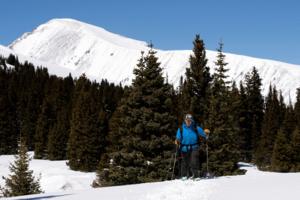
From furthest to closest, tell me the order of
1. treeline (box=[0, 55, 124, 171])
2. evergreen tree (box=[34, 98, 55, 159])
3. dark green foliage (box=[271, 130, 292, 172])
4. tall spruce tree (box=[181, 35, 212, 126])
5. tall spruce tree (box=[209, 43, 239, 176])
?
evergreen tree (box=[34, 98, 55, 159]) → treeline (box=[0, 55, 124, 171]) → dark green foliage (box=[271, 130, 292, 172]) → tall spruce tree (box=[181, 35, 212, 126]) → tall spruce tree (box=[209, 43, 239, 176])

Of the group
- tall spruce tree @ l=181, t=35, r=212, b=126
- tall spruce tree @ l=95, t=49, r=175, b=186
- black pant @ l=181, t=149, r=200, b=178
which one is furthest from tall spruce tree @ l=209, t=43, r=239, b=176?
black pant @ l=181, t=149, r=200, b=178

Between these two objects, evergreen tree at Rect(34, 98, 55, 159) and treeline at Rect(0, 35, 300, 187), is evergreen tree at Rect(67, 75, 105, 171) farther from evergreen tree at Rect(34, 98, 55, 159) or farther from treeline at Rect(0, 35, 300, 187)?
evergreen tree at Rect(34, 98, 55, 159)

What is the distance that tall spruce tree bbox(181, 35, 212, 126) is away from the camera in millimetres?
29281

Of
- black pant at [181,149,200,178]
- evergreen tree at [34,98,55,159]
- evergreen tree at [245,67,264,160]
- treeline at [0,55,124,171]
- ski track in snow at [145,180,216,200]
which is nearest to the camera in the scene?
ski track in snow at [145,180,216,200]

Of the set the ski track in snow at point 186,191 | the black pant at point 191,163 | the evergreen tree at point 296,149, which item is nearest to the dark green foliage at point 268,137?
the evergreen tree at point 296,149

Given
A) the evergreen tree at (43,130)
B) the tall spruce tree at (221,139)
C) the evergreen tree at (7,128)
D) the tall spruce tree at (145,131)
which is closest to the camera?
the tall spruce tree at (145,131)

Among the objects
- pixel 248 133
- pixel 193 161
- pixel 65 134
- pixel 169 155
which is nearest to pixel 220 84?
pixel 169 155

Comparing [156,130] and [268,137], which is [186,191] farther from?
[268,137]

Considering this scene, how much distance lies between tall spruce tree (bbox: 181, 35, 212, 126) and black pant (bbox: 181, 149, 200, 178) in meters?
13.9

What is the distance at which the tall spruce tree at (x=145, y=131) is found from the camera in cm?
2627

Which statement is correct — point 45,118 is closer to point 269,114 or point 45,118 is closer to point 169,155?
point 269,114

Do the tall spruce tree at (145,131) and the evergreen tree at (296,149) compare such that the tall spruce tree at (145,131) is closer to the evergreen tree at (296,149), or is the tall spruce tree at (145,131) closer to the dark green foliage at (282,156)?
the dark green foliage at (282,156)

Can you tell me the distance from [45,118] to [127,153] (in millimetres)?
46823

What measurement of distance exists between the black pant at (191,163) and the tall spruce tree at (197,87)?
45.5 ft
